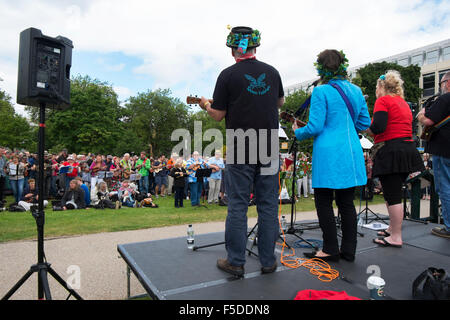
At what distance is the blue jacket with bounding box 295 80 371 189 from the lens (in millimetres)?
2734

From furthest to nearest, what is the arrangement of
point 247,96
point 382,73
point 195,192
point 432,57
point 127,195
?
point 432,57 < point 382,73 < point 127,195 < point 195,192 < point 247,96

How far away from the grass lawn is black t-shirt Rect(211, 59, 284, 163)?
16.2 ft

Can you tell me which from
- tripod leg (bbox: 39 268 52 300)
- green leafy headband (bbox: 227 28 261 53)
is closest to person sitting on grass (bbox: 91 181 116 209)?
tripod leg (bbox: 39 268 52 300)

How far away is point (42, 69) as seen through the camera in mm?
2475

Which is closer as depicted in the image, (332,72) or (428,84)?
(332,72)

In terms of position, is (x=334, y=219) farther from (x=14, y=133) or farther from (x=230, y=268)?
(x=14, y=133)

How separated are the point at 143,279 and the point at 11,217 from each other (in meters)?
7.10

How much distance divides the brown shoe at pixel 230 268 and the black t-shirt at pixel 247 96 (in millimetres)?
971

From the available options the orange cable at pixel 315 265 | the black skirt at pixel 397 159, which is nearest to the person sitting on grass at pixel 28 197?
the orange cable at pixel 315 265

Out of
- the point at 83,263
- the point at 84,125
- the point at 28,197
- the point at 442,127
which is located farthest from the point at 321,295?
the point at 84,125

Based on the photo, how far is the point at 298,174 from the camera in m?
4.19

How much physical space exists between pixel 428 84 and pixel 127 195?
40.3 m
